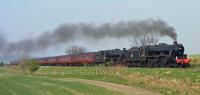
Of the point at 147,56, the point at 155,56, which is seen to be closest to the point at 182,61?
the point at 155,56

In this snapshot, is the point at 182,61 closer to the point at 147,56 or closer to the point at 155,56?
the point at 155,56

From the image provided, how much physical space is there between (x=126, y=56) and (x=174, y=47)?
10987 mm

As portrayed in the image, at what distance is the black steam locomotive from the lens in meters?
49.1

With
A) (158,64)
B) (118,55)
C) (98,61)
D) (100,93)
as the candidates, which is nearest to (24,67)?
(98,61)

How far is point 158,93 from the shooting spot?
2523cm

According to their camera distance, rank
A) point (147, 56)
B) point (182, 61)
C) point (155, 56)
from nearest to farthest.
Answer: point (182, 61) < point (155, 56) < point (147, 56)

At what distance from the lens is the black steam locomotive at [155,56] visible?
4912cm

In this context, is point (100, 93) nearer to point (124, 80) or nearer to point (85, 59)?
point (124, 80)

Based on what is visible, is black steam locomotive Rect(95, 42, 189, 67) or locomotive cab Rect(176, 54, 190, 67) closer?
locomotive cab Rect(176, 54, 190, 67)

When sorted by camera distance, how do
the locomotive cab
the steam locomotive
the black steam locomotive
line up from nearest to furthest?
the locomotive cab < the black steam locomotive < the steam locomotive

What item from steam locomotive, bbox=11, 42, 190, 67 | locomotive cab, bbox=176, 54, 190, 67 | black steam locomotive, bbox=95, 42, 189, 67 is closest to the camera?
locomotive cab, bbox=176, 54, 190, 67

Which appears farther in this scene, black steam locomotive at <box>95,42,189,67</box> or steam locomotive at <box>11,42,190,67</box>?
steam locomotive at <box>11,42,190,67</box>

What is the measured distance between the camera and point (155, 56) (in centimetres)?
5225

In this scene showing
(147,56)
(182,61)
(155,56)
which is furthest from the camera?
(147,56)
